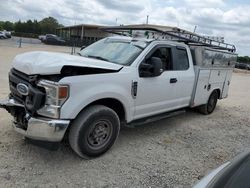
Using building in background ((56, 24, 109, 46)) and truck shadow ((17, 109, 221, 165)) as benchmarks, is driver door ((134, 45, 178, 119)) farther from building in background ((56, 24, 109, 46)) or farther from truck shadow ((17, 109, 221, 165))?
building in background ((56, 24, 109, 46))

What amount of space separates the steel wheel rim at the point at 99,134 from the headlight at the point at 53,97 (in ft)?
2.10

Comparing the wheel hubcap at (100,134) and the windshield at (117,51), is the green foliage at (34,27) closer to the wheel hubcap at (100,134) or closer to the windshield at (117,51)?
the windshield at (117,51)

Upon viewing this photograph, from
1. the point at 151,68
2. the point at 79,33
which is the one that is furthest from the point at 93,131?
the point at 79,33

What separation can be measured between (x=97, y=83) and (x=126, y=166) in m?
1.28

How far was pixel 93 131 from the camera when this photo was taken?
14.3 ft

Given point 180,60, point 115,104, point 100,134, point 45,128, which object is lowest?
point 100,134

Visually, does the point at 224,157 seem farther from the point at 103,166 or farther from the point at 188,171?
the point at 103,166

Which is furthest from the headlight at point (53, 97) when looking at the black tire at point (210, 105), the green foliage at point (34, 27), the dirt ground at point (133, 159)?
the green foliage at point (34, 27)

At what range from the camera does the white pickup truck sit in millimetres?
3916

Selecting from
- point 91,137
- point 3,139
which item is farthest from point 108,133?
point 3,139

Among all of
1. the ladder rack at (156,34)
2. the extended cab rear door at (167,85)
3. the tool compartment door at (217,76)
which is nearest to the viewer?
the extended cab rear door at (167,85)

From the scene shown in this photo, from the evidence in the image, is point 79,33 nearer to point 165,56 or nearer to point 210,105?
point 210,105

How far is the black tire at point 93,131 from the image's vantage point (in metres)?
4.15

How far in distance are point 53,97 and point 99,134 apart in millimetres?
983
